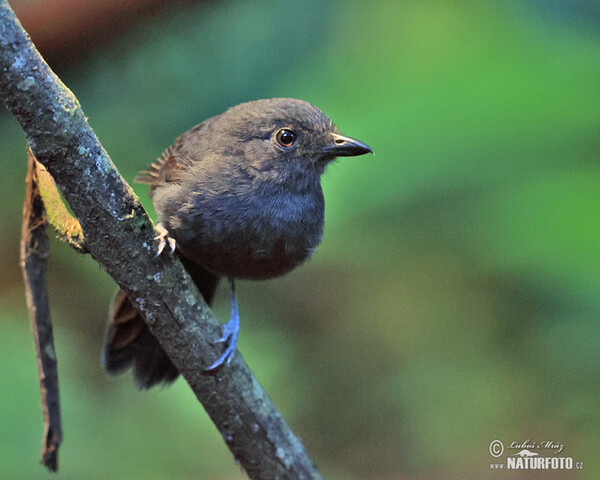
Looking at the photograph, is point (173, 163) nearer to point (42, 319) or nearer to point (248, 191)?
point (248, 191)

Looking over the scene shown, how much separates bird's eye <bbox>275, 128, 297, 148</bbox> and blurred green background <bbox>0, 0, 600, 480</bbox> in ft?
2.76

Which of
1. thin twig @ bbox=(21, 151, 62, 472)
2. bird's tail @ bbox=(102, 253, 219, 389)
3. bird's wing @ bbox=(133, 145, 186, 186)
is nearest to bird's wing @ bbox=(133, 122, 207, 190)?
bird's wing @ bbox=(133, 145, 186, 186)

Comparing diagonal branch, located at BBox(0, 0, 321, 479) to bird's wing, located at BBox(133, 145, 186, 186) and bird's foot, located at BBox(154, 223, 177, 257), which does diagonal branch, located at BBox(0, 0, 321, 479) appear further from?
bird's wing, located at BBox(133, 145, 186, 186)

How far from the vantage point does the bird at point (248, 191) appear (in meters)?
2.58

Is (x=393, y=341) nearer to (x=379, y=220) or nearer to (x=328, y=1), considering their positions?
(x=379, y=220)

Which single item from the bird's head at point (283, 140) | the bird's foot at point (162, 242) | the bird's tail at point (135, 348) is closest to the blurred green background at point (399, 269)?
the bird's tail at point (135, 348)

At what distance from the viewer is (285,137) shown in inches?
109

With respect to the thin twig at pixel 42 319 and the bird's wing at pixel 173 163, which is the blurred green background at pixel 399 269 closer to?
the thin twig at pixel 42 319

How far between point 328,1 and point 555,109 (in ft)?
5.74

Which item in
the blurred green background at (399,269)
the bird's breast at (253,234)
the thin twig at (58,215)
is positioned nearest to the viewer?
the thin twig at (58,215)

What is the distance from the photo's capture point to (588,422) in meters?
3.51

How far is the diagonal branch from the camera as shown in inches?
68.2

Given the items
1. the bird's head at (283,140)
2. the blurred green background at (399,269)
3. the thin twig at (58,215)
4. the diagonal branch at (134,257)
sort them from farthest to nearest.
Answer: the blurred green background at (399,269) < the bird's head at (283,140) < the thin twig at (58,215) < the diagonal branch at (134,257)

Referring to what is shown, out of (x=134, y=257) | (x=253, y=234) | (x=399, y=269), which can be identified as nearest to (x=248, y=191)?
(x=253, y=234)
